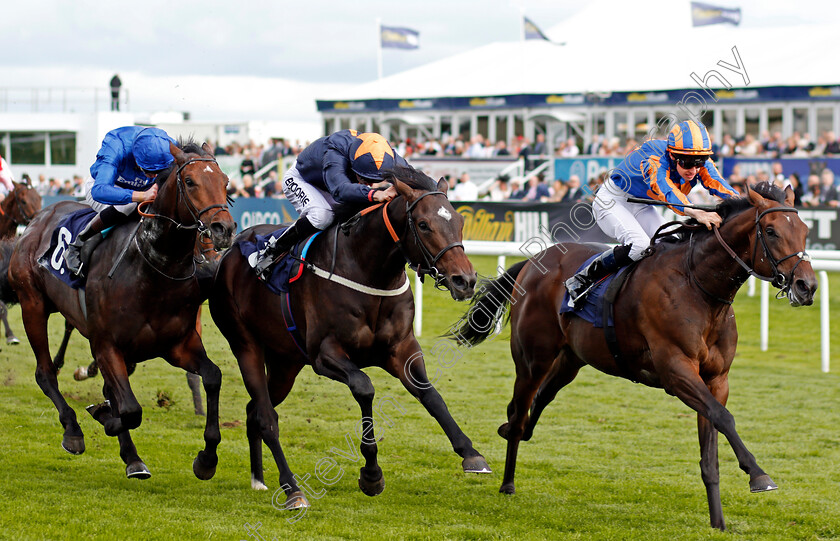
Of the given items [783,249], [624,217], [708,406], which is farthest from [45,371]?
[783,249]

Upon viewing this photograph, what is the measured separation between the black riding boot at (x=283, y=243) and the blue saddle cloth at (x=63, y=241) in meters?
1.05

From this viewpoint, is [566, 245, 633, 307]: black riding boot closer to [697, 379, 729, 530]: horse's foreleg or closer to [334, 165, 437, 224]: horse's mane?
[697, 379, 729, 530]: horse's foreleg

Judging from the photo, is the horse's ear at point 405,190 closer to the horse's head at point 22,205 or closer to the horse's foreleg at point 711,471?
the horse's foreleg at point 711,471

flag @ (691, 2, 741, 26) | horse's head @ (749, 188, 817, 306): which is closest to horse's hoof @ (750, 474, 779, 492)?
horse's head @ (749, 188, 817, 306)

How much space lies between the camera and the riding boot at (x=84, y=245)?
534cm

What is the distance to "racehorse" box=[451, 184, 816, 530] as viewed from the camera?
4398mm

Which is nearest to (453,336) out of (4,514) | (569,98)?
(4,514)

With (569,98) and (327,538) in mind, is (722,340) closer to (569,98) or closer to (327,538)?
(327,538)

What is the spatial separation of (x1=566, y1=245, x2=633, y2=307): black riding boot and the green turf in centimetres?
107

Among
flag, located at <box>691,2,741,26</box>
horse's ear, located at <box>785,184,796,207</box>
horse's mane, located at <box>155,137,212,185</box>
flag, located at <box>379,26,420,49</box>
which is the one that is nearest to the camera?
horse's ear, located at <box>785,184,796,207</box>

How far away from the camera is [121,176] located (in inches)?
214

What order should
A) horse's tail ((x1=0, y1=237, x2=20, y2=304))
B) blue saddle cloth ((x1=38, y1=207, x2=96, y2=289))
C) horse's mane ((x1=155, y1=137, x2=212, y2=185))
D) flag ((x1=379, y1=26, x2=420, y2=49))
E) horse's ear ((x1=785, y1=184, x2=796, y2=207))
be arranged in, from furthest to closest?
flag ((x1=379, y1=26, x2=420, y2=49)), horse's tail ((x1=0, y1=237, x2=20, y2=304)), blue saddle cloth ((x1=38, y1=207, x2=96, y2=289)), horse's mane ((x1=155, y1=137, x2=212, y2=185)), horse's ear ((x1=785, y1=184, x2=796, y2=207))

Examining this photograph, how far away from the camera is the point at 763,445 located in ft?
21.3

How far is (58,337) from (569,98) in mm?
13624
